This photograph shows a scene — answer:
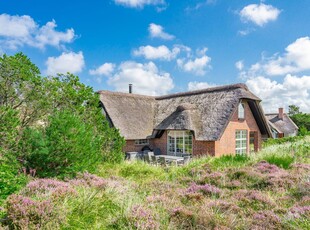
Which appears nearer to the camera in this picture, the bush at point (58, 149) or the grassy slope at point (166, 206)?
the grassy slope at point (166, 206)

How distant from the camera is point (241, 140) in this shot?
19.9 metres

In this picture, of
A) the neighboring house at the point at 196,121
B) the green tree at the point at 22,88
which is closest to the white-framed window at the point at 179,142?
the neighboring house at the point at 196,121

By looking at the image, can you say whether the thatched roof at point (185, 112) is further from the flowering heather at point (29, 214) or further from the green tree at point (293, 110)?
the green tree at point (293, 110)

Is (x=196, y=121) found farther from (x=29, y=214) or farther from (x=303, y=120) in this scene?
(x=303, y=120)

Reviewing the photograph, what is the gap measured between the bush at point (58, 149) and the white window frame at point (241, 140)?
13.9 m

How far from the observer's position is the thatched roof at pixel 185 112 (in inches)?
706

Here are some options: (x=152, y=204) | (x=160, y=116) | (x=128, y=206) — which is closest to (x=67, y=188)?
(x=128, y=206)

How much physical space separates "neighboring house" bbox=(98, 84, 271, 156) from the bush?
10139mm

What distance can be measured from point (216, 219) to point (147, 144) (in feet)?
53.0

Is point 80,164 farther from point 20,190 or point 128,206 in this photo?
point 128,206

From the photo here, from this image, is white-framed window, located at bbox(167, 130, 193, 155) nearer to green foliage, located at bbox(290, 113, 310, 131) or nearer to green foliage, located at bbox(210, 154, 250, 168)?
green foliage, located at bbox(210, 154, 250, 168)

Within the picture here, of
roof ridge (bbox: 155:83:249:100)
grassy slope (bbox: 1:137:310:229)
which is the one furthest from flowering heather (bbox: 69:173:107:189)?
roof ridge (bbox: 155:83:249:100)

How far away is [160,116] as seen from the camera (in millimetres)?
21781

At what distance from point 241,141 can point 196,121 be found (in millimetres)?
4189
